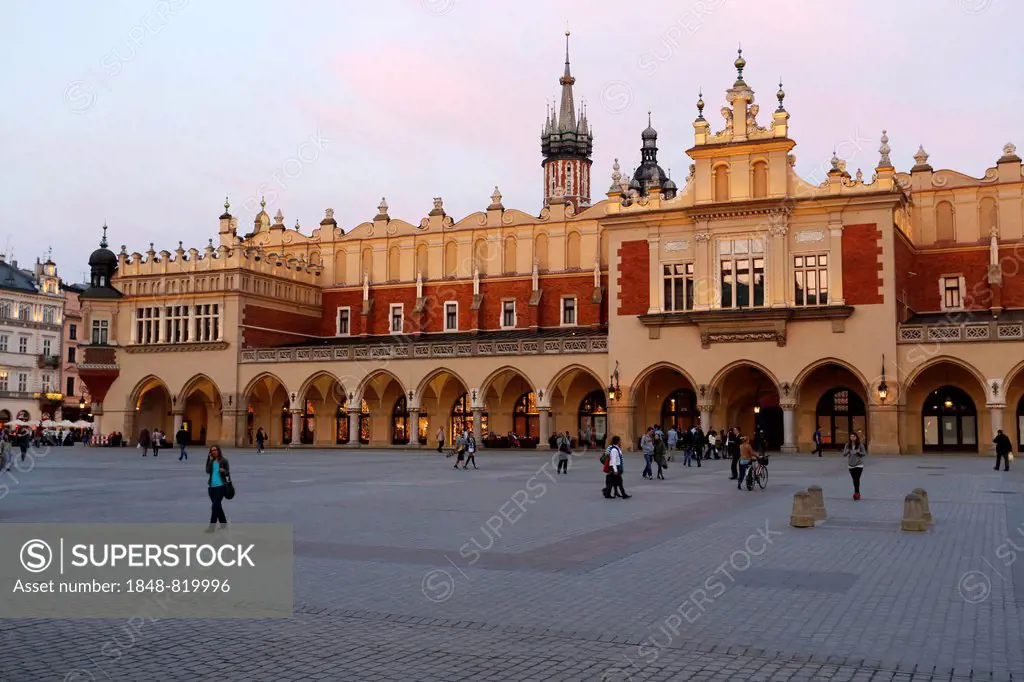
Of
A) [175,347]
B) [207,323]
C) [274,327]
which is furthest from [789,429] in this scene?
[175,347]

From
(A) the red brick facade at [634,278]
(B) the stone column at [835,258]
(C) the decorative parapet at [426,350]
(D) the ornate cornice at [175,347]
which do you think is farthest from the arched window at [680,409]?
(D) the ornate cornice at [175,347]

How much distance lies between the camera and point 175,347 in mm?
59625

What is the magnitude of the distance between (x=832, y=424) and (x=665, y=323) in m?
9.56

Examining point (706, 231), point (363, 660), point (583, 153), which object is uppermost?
point (583, 153)

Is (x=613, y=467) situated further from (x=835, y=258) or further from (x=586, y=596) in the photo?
(x=835, y=258)

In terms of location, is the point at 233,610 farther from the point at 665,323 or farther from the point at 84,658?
the point at 665,323

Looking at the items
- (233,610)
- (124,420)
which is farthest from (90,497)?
(124,420)

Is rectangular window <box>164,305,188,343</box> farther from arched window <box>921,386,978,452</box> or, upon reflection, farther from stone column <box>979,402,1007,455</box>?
stone column <box>979,402,1007,455</box>

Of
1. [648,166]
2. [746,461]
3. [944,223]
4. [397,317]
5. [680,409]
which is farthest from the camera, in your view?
[648,166]

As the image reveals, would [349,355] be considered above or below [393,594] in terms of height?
above

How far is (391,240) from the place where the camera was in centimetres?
6259

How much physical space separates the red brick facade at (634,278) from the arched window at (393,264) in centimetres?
1741

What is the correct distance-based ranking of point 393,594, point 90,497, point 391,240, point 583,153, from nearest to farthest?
point 393,594, point 90,497, point 391,240, point 583,153

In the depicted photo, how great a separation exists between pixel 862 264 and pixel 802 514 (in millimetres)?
31031
